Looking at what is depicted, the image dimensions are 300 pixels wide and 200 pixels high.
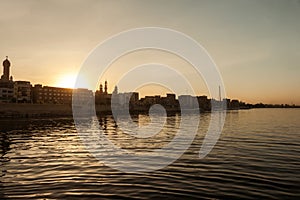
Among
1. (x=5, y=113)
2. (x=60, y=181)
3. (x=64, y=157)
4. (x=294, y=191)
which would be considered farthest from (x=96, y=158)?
(x=5, y=113)

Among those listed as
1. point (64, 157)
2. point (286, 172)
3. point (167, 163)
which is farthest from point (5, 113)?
point (286, 172)

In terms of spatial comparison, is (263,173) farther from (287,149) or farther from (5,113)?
(5,113)

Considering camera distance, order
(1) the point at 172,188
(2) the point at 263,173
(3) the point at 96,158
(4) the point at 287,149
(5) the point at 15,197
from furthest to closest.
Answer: (4) the point at 287,149 < (3) the point at 96,158 < (2) the point at 263,173 < (1) the point at 172,188 < (5) the point at 15,197

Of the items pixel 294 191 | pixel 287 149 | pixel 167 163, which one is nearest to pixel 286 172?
pixel 294 191

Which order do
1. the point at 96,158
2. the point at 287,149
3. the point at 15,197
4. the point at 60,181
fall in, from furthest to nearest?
the point at 287,149, the point at 96,158, the point at 60,181, the point at 15,197

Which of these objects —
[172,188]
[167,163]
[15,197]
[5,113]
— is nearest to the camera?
[15,197]

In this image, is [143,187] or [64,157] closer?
[143,187]

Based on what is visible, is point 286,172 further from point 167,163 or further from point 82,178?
point 82,178

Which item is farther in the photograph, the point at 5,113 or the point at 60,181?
the point at 5,113

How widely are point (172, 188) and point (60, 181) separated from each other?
23.1ft

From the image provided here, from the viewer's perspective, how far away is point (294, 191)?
16531 mm

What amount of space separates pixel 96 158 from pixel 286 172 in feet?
51.9

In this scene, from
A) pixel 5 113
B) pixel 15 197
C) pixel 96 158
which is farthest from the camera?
pixel 5 113

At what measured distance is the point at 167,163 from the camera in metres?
25.1
